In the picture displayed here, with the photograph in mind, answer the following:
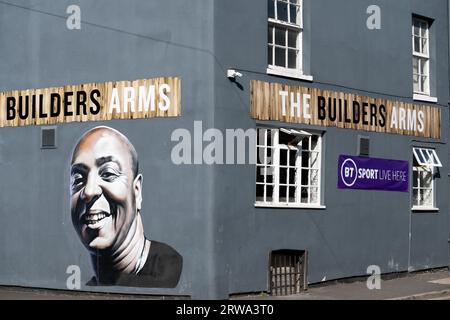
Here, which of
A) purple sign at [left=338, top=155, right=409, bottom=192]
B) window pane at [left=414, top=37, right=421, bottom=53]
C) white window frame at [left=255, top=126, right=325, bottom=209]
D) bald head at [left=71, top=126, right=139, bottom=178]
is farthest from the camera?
window pane at [left=414, top=37, right=421, bottom=53]

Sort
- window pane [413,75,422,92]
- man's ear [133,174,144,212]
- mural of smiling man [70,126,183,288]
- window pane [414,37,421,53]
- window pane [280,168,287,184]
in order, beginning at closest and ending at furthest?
1. mural of smiling man [70,126,183,288]
2. man's ear [133,174,144,212]
3. window pane [280,168,287,184]
4. window pane [413,75,422,92]
5. window pane [414,37,421,53]

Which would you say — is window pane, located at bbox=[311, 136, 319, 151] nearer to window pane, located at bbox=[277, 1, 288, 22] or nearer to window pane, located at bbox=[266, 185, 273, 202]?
window pane, located at bbox=[266, 185, 273, 202]

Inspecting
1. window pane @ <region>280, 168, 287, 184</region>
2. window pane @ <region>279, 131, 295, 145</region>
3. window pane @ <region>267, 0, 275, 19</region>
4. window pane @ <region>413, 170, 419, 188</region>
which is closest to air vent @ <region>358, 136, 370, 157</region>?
window pane @ <region>279, 131, 295, 145</region>

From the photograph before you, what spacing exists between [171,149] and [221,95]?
4.66 feet

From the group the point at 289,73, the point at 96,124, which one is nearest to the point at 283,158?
the point at 289,73

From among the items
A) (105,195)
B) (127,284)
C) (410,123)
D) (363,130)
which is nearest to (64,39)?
(105,195)

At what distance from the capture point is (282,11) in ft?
62.7

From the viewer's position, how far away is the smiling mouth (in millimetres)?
18125

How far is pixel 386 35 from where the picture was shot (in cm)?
2136

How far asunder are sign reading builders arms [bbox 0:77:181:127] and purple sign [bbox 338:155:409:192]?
452cm

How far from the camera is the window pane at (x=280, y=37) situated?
1896 centimetres

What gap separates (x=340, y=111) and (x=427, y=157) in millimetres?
3612

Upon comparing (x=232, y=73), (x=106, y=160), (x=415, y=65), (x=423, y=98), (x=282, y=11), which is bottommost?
(x=106, y=160)

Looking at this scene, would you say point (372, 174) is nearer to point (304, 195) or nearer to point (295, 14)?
point (304, 195)
